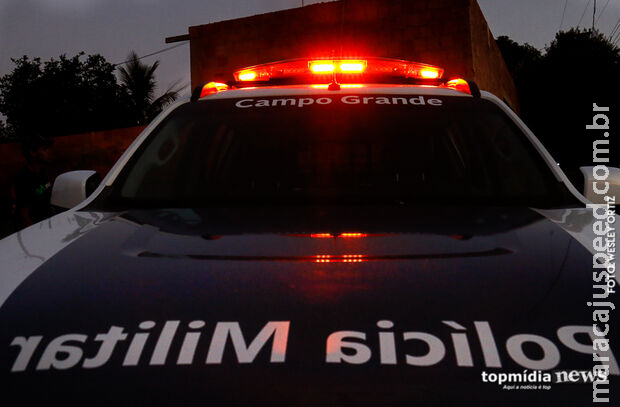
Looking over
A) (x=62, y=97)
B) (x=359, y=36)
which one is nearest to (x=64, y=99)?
(x=62, y=97)

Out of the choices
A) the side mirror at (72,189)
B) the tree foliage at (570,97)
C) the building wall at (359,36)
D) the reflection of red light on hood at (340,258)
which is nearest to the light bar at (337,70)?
the side mirror at (72,189)

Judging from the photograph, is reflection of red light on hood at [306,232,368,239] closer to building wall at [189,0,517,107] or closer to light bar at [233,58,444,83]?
light bar at [233,58,444,83]

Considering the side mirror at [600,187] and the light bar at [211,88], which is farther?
the light bar at [211,88]

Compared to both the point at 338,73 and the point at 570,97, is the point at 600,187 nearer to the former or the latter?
the point at 338,73

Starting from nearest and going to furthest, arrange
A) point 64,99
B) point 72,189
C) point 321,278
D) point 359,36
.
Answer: point 321,278 → point 72,189 → point 359,36 → point 64,99

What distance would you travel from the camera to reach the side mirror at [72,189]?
311cm

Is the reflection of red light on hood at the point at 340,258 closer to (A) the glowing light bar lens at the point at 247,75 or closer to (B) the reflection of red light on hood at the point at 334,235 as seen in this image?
(B) the reflection of red light on hood at the point at 334,235

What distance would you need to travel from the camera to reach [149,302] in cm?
183

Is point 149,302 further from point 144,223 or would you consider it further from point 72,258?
point 144,223

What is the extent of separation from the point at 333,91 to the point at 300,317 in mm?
1789

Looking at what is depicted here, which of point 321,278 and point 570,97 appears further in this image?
point 570,97

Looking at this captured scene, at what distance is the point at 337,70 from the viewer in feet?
12.0

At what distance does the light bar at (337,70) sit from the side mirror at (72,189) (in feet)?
2.96

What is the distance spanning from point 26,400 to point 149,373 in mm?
230
